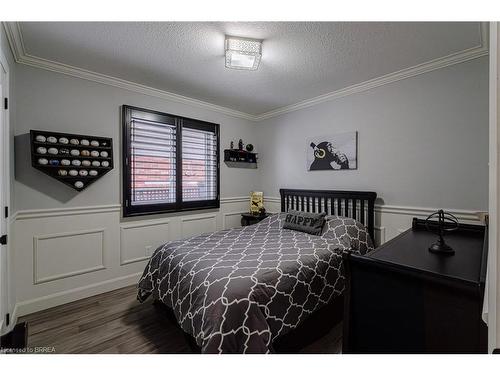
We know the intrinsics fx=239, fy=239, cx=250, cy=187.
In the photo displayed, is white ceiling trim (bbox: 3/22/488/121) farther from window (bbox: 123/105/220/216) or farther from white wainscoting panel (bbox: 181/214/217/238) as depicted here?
white wainscoting panel (bbox: 181/214/217/238)

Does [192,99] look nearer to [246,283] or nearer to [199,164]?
[199,164]

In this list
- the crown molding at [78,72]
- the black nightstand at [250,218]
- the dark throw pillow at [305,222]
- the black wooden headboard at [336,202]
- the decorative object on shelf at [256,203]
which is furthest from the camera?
the decorative object on shelf at [256,203]

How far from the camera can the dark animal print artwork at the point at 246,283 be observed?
1419 millimetres

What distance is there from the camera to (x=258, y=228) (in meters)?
3.04

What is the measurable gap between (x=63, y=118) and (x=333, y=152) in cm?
317

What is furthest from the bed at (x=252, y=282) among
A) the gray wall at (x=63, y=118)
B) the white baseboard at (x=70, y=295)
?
the gray wall at (x=63, y=118)

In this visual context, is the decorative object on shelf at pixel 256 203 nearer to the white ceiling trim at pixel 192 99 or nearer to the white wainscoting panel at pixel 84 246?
the white wainscoting panel at pixel 84 246

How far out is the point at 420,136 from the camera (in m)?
2.53

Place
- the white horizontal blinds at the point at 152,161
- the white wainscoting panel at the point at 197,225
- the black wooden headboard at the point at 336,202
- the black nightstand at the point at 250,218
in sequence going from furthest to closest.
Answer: the black nightstand at the point at 250,218
the white wainscoting panel at the point at 197,225
the white horizontal blinds at the point at 152,161
the black wooden headboard at the point at 336,202

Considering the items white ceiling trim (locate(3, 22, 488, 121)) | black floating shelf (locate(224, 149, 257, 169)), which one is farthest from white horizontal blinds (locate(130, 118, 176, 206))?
black floating shelf (locate(224, 149, 257, 169))

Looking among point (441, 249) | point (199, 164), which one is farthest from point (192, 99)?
point (441, 249)

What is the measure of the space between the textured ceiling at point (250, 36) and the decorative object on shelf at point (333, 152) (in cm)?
69

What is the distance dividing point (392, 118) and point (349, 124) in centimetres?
50

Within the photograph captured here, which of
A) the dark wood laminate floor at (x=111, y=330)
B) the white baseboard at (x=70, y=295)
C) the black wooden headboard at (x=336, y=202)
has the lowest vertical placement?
the dark wood laminate floor at (x=111, y=330)
